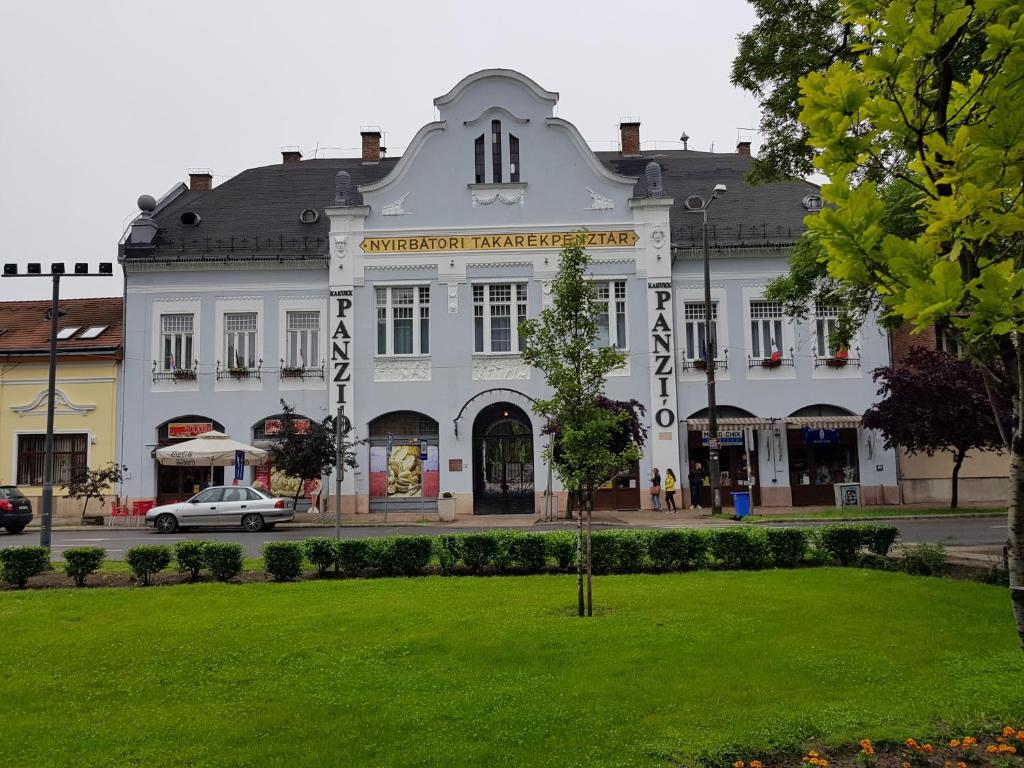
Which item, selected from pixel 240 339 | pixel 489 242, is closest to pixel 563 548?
pixel 489 242

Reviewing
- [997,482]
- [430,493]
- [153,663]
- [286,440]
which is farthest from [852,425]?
[153,663]

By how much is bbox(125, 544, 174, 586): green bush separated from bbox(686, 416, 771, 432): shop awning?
2120 cm

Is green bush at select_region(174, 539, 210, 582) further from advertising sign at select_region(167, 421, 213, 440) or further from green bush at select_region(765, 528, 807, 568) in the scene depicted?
advertising sign at select_region(167, 421, 213, 440)

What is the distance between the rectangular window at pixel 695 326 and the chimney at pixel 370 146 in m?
16.7

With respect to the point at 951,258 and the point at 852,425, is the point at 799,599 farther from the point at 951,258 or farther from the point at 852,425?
the point at 852,425

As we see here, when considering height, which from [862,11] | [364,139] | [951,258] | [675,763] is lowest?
[675,763]

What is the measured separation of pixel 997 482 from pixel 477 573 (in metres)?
24.8

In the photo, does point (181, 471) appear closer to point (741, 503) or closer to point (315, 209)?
point (315, 209)

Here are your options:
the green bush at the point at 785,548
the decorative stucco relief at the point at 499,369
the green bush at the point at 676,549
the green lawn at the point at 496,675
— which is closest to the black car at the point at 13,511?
the decorative stucco relief at the point at 499,369

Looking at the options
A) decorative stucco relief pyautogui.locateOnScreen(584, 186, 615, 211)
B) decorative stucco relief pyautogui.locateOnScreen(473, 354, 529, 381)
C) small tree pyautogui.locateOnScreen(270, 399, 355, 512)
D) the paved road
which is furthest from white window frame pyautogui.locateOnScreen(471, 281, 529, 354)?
the paved road

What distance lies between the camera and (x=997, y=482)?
1227 inches

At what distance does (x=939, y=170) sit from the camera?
14.6ft

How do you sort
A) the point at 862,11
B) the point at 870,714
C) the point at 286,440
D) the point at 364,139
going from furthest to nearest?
the point at 364,139
the point at 286,440
the point at 870,714
the point at 862,11

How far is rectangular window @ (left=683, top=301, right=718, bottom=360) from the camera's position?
32.2 m
